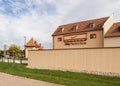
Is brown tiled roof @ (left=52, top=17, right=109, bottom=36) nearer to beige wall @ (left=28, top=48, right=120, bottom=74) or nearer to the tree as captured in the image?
beige wall @ (left=28, top=48, right=120, bottom=74)

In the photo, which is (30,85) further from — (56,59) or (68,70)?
(56,59)

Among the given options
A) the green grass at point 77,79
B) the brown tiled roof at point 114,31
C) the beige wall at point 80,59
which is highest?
the brown tiled roof at point 114,31

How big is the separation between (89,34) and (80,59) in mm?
19545

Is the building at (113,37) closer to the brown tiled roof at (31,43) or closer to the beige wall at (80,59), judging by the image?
the beige wall at (80,59)

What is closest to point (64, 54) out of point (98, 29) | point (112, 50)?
point (112, 50)

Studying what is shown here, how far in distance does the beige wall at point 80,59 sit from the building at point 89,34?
14718 millimetres

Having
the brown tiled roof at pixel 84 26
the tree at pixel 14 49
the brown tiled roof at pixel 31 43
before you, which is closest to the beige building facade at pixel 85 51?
the brown tiled roof at pixel 84 26

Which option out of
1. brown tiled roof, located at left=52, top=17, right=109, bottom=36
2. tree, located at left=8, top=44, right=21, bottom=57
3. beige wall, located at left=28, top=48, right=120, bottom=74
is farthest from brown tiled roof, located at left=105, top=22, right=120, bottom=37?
tree, located at left=8, top=44, right=21, bottom=57

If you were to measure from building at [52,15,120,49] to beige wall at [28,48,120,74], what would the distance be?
1472 cm

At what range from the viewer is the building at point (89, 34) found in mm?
35281

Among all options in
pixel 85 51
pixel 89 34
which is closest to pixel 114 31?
pixel 89 34

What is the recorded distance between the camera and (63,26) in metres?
47.6

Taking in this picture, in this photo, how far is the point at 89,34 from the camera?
38.8m

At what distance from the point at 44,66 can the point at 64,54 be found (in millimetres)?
4118
